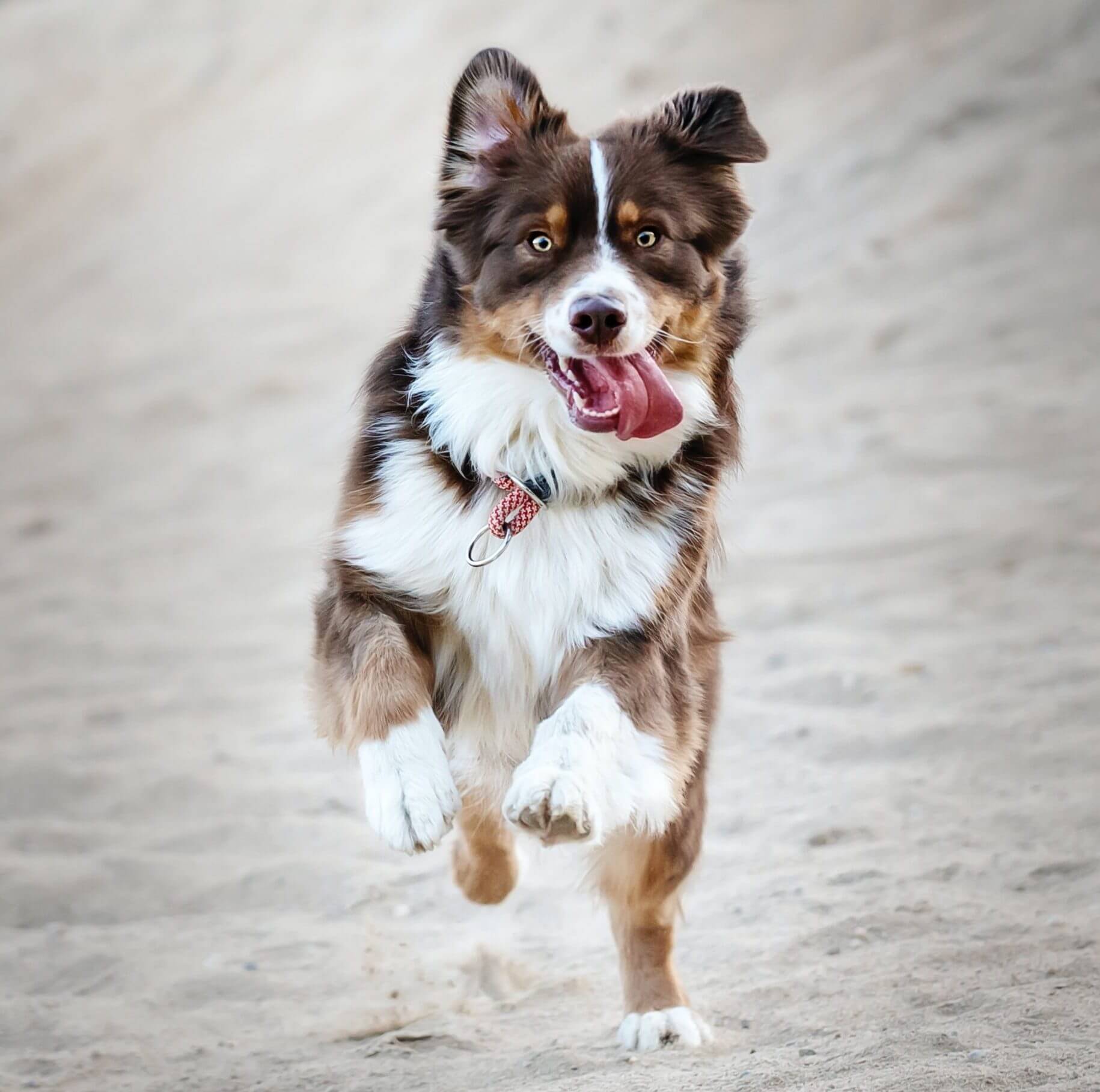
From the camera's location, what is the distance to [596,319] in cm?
334

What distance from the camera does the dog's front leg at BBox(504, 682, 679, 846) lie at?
3.14 meters

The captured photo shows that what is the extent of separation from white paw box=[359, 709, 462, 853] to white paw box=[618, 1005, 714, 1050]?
979 millimetres

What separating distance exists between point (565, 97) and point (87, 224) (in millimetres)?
5174

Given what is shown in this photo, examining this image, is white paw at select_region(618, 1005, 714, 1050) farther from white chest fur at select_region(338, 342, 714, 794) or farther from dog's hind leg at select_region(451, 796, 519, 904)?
white chest fur at select_region(338, 342, 714, 794)

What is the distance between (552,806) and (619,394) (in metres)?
1.02

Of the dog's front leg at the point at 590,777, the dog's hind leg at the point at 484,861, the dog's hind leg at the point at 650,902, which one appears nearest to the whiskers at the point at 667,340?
the dog's front leg at the point at 590,777

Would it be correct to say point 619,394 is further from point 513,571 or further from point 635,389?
point 513,571

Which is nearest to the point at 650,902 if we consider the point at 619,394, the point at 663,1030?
the point at 663,1030

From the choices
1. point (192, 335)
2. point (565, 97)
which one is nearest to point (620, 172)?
point (192, 335)

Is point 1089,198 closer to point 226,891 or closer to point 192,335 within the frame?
point 192,335

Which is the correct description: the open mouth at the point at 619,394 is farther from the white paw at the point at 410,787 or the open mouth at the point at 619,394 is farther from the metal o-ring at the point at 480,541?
the white paw at the point at 410,787

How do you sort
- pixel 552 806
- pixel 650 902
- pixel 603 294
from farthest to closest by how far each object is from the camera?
1. pixel 650 902
2. pixel 603 294
3. pixel 552 806

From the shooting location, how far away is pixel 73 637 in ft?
24.4

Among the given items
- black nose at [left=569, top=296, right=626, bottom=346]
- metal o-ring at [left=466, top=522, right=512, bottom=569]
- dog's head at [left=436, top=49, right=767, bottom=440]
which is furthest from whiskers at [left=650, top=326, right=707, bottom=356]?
metal o-ring at [left=466, top=522, right=512, bottom=569]
